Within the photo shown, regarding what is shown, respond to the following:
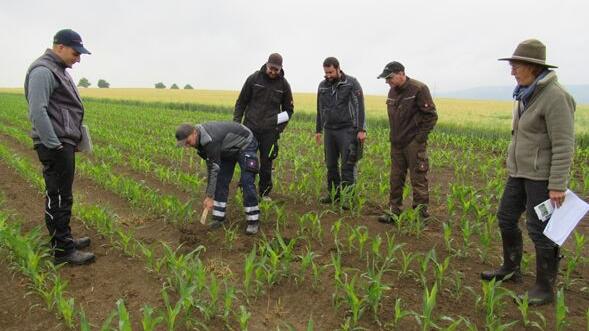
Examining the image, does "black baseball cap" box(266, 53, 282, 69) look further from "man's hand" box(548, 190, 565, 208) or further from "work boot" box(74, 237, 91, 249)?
"man's hand" box(548, 190, 565, 208)

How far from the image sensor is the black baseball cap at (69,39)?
3.80 m

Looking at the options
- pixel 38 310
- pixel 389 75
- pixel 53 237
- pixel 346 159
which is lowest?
pixel 38 310

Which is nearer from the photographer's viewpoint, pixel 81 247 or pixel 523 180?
pixel 523 180

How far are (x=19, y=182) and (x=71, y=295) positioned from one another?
169 inches

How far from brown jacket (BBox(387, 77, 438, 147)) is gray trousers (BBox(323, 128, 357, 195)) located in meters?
0.74

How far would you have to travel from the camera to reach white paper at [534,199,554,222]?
127 inches

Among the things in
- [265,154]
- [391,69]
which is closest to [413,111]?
[391,69]

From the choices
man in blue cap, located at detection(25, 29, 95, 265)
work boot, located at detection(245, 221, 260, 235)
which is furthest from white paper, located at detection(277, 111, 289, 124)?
man in blue cap, located at detection(25, 29, 95, 265)

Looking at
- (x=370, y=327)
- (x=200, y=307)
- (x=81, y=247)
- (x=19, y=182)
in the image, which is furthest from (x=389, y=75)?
(x=19, y=182)

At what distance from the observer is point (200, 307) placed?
10.1 ft

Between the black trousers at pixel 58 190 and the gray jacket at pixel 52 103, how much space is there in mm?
118

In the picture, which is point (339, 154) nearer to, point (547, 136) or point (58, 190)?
point (547, 136)

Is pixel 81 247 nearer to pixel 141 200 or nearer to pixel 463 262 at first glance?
pixel 141 200

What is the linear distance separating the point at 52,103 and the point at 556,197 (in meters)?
3.85
